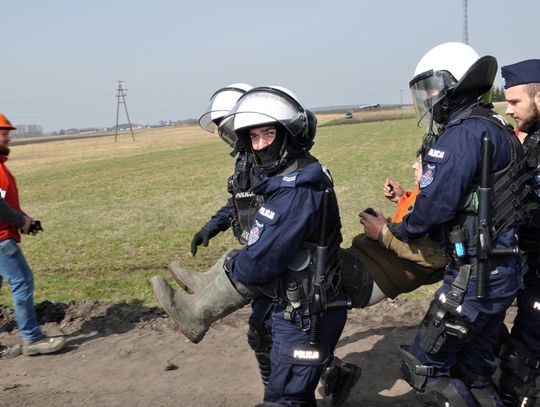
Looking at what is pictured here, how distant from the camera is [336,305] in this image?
3586 mm

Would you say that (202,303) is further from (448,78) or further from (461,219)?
(448,78)

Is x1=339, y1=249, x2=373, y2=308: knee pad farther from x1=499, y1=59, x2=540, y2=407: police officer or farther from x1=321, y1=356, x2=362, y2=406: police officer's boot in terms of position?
x1=499, y1=59, x2=540, y2=407: police officer

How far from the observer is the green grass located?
9.20 metres

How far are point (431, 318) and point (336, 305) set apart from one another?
59cm

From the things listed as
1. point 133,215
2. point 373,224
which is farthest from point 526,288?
point 133,215

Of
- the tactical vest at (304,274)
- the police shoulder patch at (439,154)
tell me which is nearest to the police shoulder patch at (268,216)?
the tactical vest at (304,274)

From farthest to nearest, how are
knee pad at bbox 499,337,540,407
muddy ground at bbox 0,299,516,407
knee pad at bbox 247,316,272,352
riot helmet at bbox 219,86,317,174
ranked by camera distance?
1. muddy ground at bbox 0,299,516,407
2. knee pad at bbox 247,316,272,352
3. knee pad at bbox 499,337,540,407
4. riot helmet at bbox 219,86,317,174

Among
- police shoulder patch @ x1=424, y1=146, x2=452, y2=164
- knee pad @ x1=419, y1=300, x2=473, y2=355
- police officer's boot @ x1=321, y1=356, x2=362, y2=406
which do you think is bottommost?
police officer's boot @ x1=321, y1=356, x2=362, y2=406

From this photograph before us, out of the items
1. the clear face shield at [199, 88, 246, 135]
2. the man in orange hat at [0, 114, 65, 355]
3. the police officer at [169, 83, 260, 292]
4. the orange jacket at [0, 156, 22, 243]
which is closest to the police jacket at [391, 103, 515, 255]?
the police officer at [169, 83, 260, 292]

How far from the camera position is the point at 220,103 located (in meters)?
5.20

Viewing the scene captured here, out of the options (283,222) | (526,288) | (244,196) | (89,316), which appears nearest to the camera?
(283,222)

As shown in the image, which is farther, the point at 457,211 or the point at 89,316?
the point at 89,316

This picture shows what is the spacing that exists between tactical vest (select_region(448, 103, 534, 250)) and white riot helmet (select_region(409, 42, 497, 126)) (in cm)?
18

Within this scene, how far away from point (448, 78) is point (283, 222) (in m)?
1.44
